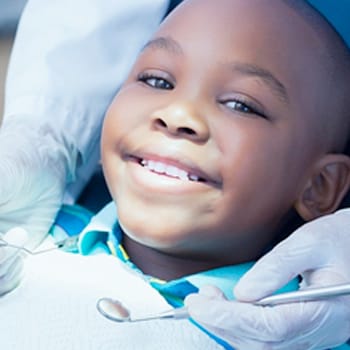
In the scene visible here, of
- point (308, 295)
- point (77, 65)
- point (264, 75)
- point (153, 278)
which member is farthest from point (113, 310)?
point (77, 65)

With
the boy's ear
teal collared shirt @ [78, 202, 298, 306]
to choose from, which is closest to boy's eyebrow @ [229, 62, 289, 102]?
the boy's ear

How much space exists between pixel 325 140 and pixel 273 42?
162mm

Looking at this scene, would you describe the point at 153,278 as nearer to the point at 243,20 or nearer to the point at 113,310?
the point at 113,310

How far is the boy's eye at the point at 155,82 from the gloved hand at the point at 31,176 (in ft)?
0.74

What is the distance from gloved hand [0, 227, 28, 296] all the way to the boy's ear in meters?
0.40

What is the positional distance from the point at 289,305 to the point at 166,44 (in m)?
0.42

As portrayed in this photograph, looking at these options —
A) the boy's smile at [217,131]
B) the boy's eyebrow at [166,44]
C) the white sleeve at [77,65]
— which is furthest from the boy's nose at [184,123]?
the white sleeve at [77,65]

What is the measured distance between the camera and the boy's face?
958 millimetres

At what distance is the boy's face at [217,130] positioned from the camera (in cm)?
96

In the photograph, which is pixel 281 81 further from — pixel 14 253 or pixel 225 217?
pixel 14 253

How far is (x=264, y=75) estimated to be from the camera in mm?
995

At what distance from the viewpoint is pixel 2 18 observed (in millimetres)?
1700

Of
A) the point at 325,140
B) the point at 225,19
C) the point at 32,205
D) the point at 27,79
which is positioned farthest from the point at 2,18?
the point at 325,140

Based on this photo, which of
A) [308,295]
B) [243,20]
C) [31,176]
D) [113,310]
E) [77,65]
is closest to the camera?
[308,295]
